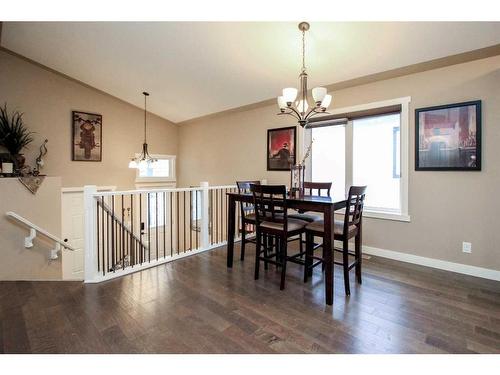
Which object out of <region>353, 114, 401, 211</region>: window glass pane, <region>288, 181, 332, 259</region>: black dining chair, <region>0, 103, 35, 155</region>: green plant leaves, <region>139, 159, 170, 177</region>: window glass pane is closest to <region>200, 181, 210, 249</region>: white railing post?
<region>288, 181, 332, 259</region>: black dining chair

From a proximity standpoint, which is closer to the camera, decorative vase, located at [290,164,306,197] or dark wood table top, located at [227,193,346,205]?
dark wood table top, located at [227,193,346,205]

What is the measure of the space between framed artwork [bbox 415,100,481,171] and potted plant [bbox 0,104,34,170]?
5992 millimetres

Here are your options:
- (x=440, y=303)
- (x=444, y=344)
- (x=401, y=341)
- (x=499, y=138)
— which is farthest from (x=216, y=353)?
(x=499, y=138)

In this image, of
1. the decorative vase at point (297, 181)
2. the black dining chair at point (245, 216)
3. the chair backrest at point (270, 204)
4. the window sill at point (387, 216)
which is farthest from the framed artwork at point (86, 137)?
the window sill at point (387, 216)

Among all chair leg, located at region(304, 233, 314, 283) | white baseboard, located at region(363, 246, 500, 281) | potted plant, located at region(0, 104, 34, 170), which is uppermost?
potted plant, located at region(0, 104, 34, 170)

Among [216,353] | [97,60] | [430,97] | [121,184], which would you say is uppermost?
[97,60]

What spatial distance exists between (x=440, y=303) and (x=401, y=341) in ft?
2.65

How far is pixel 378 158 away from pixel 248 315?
2.80m

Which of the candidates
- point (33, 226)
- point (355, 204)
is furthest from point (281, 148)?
point (33, 226)

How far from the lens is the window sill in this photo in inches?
132

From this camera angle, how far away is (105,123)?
226 inches

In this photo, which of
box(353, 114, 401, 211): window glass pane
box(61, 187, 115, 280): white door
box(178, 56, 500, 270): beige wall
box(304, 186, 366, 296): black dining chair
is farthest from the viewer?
box(61, 187, 115, 280): white door

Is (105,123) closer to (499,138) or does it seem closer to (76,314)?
(76,314)

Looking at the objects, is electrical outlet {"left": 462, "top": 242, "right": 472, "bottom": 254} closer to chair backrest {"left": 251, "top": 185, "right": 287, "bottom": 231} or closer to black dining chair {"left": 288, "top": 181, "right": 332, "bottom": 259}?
black dining chair {"left": 288, "top": 181, "right": 332, "bottom": 259}
